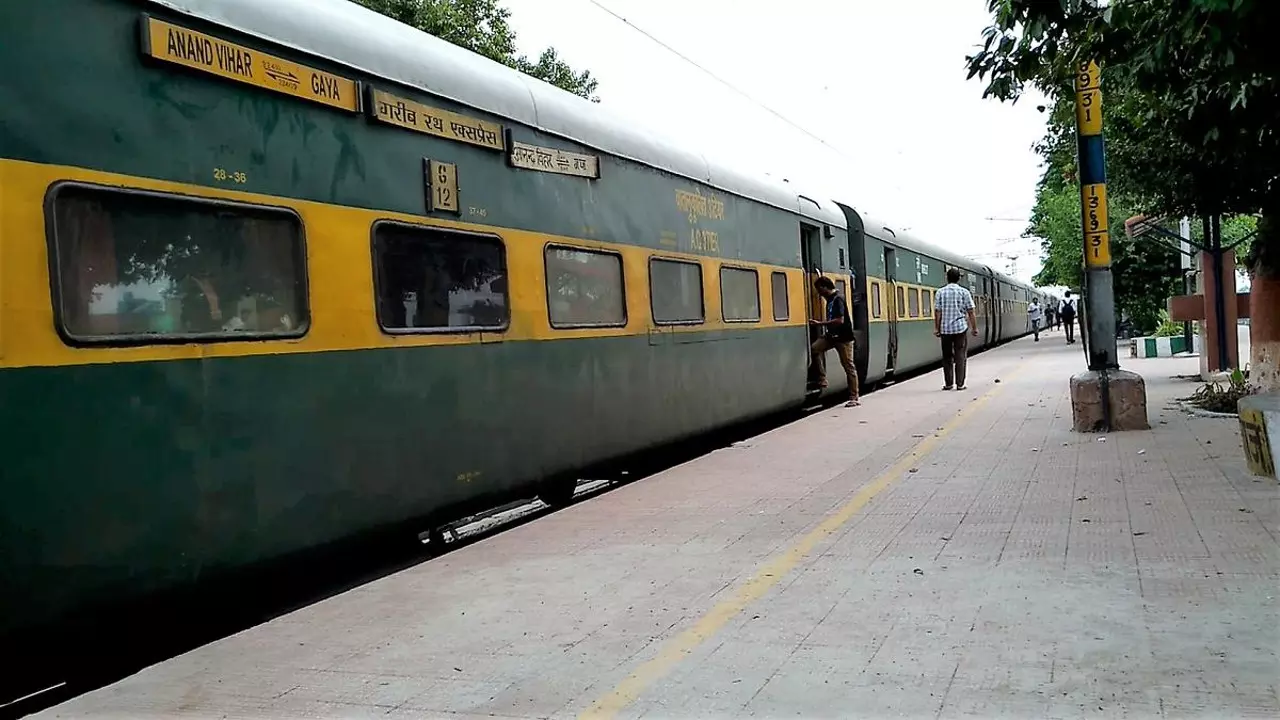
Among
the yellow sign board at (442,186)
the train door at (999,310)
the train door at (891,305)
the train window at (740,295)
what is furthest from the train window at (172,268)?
the train door at (999,310)

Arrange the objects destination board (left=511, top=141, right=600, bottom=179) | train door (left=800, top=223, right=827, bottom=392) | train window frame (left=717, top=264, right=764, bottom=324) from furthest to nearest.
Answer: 1. train door (left=800, top=223, right=827, bottom=392)
2. train window frame (left=717, top=264, right=764, bottom=324)
3. destination board (left=511, top=141, right=600, bottom=179)

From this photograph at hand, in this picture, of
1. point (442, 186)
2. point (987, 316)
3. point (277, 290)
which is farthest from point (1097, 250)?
point (987, 316)

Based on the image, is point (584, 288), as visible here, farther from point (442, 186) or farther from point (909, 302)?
point (909, 302)

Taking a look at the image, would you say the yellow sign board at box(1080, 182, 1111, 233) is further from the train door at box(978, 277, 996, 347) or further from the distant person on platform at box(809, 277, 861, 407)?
the train door at box(978, 277, 996, 347)

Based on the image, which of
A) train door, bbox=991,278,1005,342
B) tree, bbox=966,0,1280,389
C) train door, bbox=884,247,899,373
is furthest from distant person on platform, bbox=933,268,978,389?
train door, bbox=991,278,1005,342

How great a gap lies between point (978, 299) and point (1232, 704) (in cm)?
2731

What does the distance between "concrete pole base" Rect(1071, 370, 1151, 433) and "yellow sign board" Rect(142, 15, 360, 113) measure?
735 cm

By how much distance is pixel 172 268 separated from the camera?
→ 451cm

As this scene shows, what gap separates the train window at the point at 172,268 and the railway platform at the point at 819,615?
137cm

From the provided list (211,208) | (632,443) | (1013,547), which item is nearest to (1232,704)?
(1013,547)

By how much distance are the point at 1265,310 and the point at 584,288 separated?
24.5ft

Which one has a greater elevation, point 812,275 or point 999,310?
point 812,275

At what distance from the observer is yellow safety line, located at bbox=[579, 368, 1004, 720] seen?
3848mm

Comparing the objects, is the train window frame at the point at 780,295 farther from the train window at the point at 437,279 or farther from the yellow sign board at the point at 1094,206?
the train window at the point at 437,279
